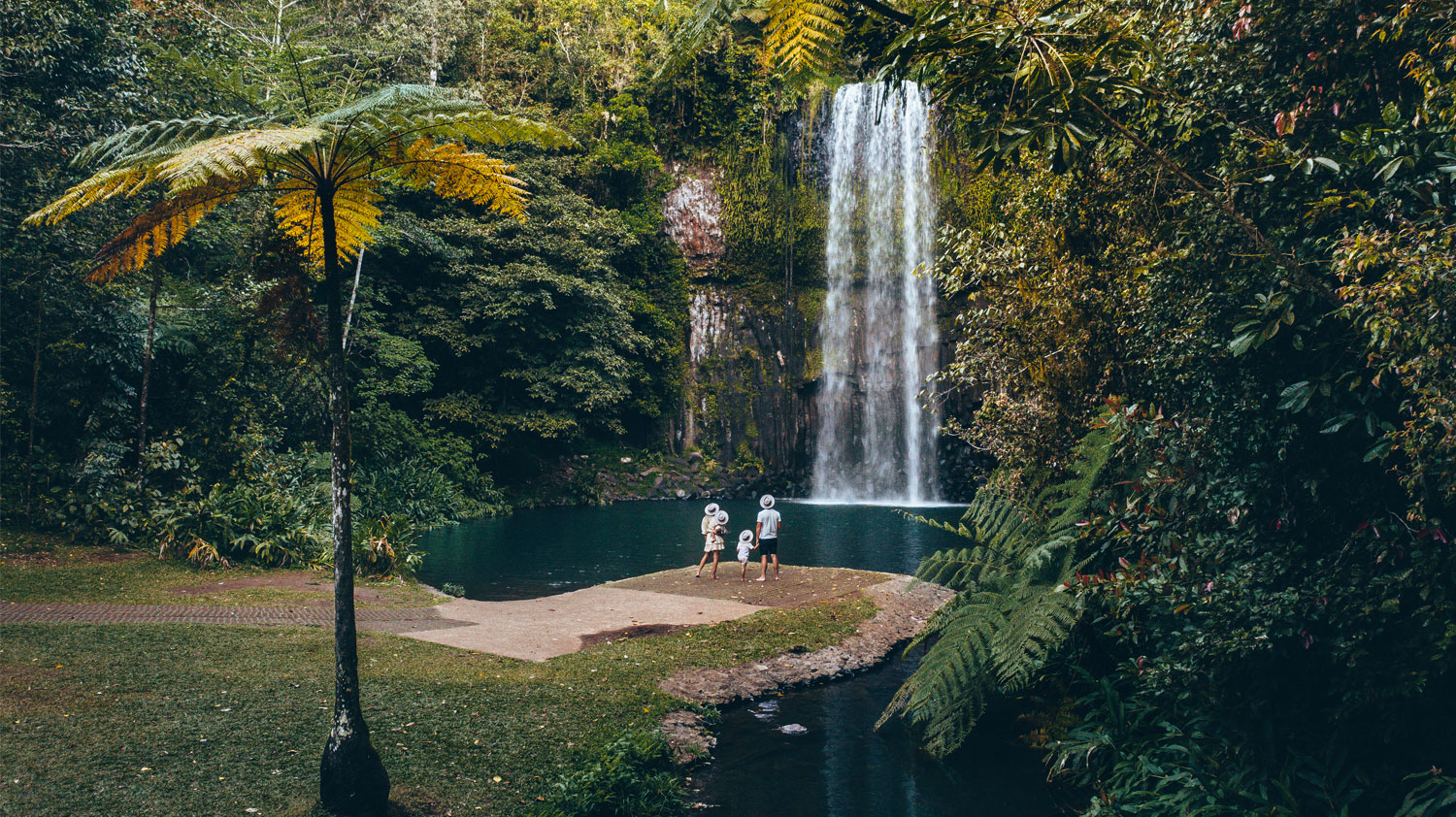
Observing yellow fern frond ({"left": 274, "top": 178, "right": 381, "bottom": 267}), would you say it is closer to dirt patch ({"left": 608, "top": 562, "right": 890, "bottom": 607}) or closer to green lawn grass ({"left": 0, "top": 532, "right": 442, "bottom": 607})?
green lawn grass ({"left": 0, "top": 532, "right": 442, "bottom": 607})

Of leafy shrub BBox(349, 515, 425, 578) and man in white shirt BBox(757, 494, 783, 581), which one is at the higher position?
man in white shirt BBox(757, 494, 783, 581)

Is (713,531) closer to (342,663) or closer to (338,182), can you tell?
(342,663)

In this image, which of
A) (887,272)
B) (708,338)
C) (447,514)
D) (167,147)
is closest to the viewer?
(167,147)

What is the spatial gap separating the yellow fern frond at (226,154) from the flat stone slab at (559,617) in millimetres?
5566

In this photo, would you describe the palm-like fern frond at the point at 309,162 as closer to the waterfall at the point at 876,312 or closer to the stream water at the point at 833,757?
the stream water at the point at 833,757

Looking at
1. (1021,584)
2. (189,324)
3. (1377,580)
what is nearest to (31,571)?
(189,324)

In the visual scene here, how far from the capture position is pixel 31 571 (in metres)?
10.2

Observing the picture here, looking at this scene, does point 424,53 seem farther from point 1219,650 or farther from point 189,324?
point 1219,650

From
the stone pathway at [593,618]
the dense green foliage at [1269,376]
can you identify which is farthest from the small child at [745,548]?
the dense green foliage at [1269,376]

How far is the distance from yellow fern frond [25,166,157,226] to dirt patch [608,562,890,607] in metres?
8.21

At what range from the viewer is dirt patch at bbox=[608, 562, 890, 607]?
11.1 m

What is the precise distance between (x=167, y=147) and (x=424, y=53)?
24.8m

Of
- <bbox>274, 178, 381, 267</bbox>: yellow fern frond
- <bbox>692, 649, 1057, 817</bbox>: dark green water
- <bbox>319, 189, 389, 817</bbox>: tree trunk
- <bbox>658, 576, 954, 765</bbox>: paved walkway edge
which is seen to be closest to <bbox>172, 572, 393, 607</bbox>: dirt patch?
<bbox>658, 576, 954, 765</bbox>: paved walkway edge

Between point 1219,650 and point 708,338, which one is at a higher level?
point 708,338
